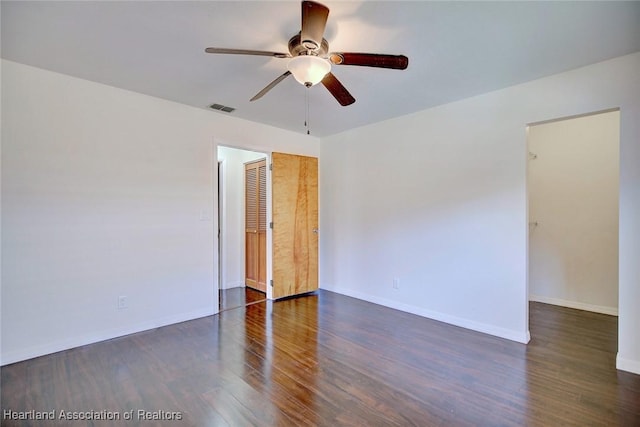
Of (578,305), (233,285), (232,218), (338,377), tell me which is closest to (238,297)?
(233,285)

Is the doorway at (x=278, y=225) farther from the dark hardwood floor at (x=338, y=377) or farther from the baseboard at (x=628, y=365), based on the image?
the baseboard at (x=628, y=365)

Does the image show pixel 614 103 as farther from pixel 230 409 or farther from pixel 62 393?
pixel 62 393

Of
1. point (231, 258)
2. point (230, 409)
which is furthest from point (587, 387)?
point (231, 258)

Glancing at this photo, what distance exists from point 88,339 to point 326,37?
329 centimetres

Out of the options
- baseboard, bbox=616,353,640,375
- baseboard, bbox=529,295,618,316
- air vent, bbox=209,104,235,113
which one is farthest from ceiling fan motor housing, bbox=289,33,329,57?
baseboard, bbox=529,295,618,316

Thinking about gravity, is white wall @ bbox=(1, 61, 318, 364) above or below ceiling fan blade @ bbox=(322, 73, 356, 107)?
below

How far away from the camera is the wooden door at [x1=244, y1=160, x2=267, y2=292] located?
4551 millimetres

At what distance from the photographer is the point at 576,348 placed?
2.65 m

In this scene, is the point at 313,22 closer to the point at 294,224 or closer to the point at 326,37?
the point at 326,37

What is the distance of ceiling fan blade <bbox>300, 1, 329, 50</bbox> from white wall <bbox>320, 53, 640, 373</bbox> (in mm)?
2178

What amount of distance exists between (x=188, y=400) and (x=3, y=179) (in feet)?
7.43

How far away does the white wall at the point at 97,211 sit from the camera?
2.44 m

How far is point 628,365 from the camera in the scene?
2.27m

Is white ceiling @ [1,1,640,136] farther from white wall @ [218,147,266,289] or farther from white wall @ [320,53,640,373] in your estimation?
white wall @ [218,147,266,289]
